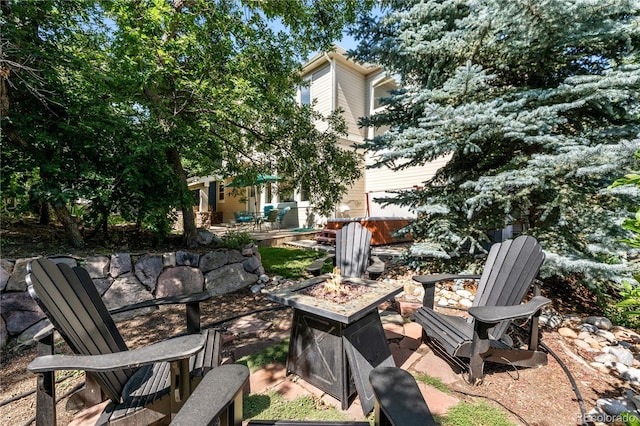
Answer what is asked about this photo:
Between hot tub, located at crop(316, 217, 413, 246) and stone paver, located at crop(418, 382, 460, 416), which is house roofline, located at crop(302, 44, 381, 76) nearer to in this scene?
hot tub, located at crop(316, 217, 413, 246)

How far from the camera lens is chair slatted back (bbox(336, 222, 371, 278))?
3.73 metres

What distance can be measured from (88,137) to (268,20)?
3360 millimetres

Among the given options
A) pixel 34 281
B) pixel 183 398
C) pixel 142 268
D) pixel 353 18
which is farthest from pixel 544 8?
pixel 142 268

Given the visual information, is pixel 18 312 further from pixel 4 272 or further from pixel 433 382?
pixel 433 382

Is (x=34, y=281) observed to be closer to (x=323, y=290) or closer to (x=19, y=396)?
(x=19, y=396)

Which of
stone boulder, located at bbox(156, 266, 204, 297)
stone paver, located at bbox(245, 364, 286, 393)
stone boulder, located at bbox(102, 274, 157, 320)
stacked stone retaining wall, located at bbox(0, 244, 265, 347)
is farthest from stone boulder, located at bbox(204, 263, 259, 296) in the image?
stone paver, located at bbox(245, 364, 286, 393)

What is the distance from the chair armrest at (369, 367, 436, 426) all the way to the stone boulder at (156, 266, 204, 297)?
3744 mm

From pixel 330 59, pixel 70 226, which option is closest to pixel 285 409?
pixel 70 226

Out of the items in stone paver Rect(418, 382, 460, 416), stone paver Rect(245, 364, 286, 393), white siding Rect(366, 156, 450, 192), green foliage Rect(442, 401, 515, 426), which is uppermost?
white siding Rect(366, 156, 450, 192)

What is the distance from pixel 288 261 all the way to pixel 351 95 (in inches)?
336

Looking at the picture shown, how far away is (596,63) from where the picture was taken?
3896 millimetres

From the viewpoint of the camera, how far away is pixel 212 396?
98 cm

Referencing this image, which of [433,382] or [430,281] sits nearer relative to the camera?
[433,382]

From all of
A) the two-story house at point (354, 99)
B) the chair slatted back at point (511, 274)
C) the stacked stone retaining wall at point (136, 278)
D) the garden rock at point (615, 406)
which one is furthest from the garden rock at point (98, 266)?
the two-story house at point (354, 99)
